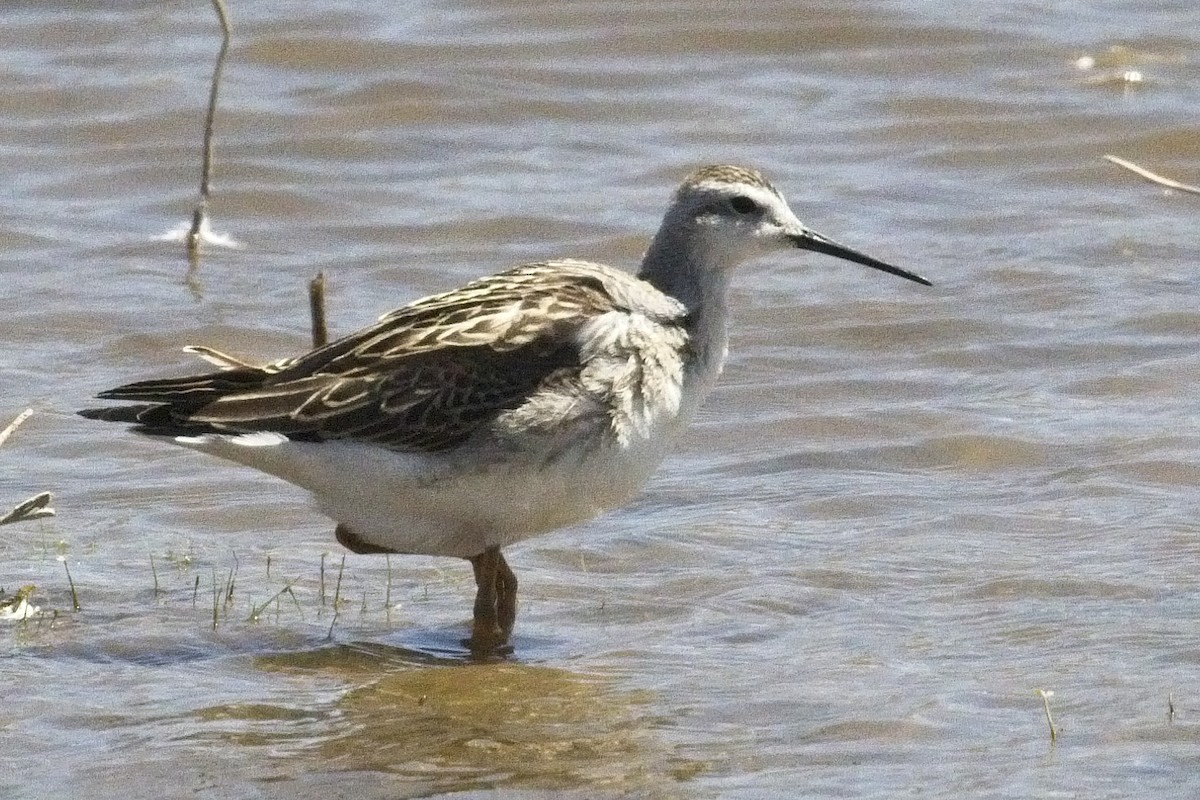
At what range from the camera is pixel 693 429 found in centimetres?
1126

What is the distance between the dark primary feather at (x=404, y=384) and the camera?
830 centimetres

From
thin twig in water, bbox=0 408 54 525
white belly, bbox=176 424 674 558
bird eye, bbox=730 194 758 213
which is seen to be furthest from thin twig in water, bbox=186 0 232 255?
thin twig in water, bbox=0 408 54 525

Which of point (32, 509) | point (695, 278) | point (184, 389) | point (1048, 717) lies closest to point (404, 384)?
point (184, 389)

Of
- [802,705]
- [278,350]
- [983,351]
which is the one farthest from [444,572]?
[983,351]

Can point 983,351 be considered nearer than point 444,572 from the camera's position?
No

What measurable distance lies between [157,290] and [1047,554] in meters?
5.74

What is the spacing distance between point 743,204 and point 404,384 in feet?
5.59

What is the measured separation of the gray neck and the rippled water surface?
1002 millimetres

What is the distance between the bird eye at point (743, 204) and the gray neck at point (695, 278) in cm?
20

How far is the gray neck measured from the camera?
352 inches

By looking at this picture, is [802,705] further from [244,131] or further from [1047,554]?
[244,131]

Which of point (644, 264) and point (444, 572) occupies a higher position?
point (644, 264)

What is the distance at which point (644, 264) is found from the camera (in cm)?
938

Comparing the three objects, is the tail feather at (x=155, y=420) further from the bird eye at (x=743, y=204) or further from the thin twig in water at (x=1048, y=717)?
the thin twig in water at (x=1048, y=717)
